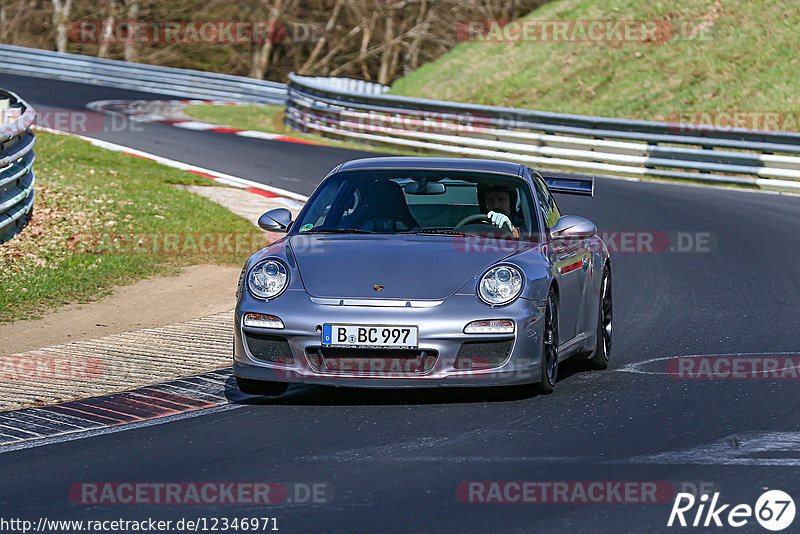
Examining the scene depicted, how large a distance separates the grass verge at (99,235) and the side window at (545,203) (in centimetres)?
414

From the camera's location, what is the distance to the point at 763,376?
8.23m

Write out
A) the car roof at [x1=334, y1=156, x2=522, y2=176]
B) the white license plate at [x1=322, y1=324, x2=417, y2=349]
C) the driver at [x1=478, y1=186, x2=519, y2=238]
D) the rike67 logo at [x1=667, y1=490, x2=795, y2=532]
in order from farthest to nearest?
the car roof at [x1=334, y1=156, x2=522, y2=176], the driver at [x1=478, y1=186, x2=519, y2=238], the white license plate at [x1=322, y1=324, x2=417, y2=349], the rike67 logo at [x1=667, y1=490, x2=795, y2=532]

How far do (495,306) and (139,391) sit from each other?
2.27 m

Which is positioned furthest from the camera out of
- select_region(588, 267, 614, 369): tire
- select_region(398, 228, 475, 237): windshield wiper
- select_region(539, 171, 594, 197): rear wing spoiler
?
select_region(539, 171, 594, 197): rear wing spoiler

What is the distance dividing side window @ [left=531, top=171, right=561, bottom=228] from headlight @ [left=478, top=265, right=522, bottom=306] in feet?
3.90

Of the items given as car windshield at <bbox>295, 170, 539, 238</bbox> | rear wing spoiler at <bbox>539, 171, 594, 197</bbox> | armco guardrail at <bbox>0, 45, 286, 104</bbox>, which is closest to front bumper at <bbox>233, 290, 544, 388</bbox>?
car windshield at <bbox>295, 170, 539, 238</bbox>

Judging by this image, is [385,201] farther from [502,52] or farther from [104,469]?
[502,52]

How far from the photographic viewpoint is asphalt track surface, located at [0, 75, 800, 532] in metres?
5.21

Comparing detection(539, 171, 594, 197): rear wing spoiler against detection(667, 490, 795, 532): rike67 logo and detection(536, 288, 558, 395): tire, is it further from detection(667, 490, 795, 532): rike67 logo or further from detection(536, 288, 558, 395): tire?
detection(667, 490, 795, 532): rike67 logo

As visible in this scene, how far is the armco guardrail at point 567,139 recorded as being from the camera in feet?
69.3

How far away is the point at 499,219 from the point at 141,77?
3004 cm

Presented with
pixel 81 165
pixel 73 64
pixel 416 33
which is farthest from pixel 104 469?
pixel 416 33

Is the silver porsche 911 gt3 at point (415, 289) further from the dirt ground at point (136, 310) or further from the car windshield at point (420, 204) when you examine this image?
the dirt ground at point (136, 310)

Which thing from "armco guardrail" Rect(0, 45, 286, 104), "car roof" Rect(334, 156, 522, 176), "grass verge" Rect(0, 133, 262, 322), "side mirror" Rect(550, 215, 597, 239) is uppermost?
"car roof" Rect(334, 156, 522, 176)
